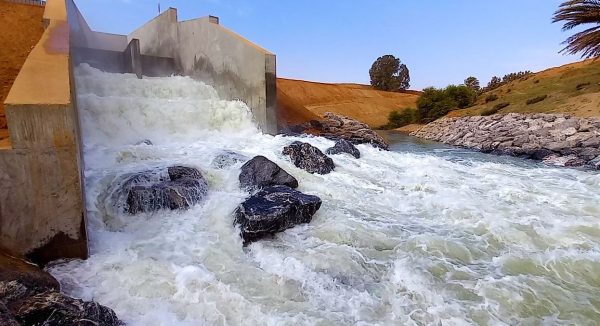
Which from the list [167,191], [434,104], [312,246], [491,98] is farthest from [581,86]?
[167,191]

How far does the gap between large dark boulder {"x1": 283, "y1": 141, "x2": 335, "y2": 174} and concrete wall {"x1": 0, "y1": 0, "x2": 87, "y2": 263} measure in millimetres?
5254

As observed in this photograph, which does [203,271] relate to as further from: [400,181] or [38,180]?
[400,181]

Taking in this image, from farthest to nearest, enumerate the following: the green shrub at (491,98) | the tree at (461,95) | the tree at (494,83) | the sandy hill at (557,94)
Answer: the tree at (494,83)
the tree at (461,95)
the green shrub at (491,98)
the sandy hill at (557,94)

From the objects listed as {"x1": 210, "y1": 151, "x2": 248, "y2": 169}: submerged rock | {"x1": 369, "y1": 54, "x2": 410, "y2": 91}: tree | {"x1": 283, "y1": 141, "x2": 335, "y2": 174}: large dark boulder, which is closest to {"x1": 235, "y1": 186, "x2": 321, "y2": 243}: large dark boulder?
{"x1": 210, "y1": 151, "x2": 248, "y2": 169}: submerged rock

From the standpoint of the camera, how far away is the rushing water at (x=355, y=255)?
3771mm

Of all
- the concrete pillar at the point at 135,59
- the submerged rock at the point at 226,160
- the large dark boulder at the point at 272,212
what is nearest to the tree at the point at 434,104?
the concrete pillar at the point at 135,59

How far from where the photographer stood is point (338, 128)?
63.1ft

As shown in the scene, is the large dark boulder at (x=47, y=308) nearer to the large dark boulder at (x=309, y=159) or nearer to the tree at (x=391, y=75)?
the large dark boulder at (x=309, y=159)

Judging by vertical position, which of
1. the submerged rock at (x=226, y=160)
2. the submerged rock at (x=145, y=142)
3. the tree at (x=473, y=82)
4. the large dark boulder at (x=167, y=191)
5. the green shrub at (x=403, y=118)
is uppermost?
the tree at (x=473, y=82)

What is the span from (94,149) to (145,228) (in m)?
3.69

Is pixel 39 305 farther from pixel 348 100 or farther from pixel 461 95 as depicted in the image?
pixel 348 100

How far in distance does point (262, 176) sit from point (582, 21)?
18.6 m

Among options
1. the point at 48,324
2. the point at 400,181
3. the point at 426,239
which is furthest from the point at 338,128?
the point at 48,324

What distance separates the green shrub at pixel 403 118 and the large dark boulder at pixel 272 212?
27403mm
